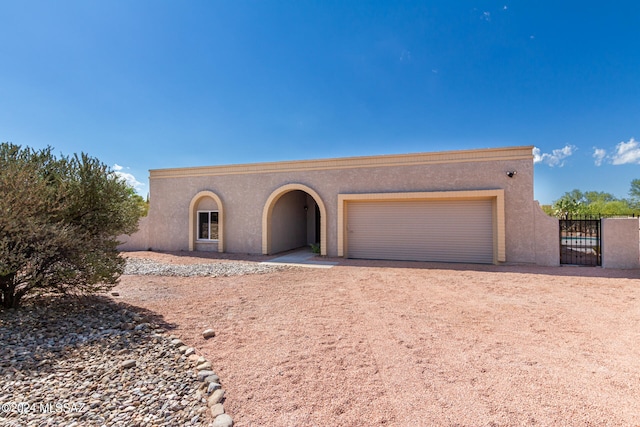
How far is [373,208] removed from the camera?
13.3m

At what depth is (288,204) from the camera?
16.4 m

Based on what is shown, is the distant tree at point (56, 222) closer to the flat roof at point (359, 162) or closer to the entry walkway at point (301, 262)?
the entry walkway at point (301, 262)

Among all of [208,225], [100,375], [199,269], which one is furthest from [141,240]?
[100,375]

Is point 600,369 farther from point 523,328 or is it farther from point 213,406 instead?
point 213,406

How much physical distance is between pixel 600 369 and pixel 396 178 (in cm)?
976

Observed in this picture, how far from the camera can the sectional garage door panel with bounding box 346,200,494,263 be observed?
39.4 feet

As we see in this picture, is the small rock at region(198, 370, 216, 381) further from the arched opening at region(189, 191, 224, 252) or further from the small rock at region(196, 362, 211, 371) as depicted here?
the arched opening at region(189, 191, 224, 252)

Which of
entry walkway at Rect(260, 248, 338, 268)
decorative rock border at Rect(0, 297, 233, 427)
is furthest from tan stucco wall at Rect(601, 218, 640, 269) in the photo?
decorative rock border at Rect(0, 297, 233, 427)

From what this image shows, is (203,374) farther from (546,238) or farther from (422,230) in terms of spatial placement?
(546,238)

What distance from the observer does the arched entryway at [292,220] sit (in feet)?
45.2

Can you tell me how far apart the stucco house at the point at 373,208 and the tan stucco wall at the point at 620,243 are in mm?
1693

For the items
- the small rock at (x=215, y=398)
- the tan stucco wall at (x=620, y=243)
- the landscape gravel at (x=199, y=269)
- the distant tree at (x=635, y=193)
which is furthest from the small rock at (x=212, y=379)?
the distant tree at (x=635, y=193)

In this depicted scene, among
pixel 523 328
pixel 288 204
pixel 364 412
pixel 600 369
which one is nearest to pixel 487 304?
pixel 523 328

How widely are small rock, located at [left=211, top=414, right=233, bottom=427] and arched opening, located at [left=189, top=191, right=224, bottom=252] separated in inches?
518
